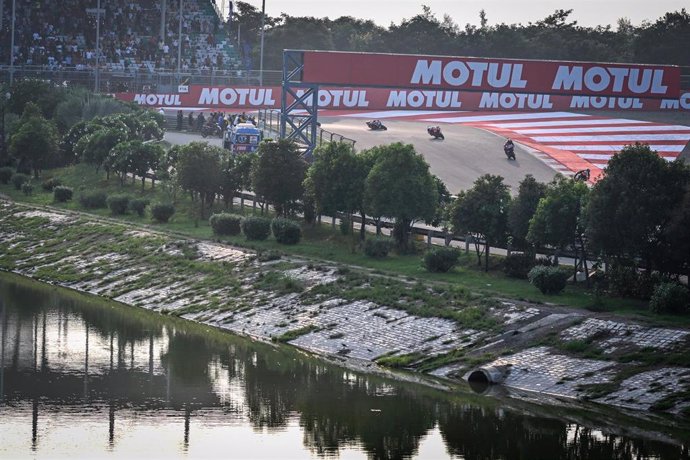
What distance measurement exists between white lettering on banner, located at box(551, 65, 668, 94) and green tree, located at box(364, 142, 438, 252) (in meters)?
17.6

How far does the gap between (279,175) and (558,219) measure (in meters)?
17.4

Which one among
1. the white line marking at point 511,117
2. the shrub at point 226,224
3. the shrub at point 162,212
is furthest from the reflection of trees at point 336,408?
the white line marking at point 511,117

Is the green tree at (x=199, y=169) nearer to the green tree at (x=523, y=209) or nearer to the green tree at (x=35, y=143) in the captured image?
the green tree at (x=35, y=143)

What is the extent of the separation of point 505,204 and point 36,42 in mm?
69782

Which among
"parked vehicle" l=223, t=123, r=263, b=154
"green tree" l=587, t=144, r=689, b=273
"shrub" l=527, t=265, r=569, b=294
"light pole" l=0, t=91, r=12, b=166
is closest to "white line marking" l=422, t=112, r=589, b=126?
"parked vehicle" l=223, t=123, r=263, b=154

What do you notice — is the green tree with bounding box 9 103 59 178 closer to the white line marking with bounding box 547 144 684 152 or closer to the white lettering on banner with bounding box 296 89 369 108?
the white lettering on banner with bounding box 296 89 369 108

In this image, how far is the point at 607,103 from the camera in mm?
86750

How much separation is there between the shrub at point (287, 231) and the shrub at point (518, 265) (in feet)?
38.8

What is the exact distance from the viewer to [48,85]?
10362cm

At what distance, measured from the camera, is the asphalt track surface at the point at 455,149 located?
3194 inches

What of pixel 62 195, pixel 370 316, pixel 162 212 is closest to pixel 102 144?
pixel 62 195

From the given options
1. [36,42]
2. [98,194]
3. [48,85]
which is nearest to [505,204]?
[98,194]

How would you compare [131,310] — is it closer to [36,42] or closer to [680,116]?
[680,116]

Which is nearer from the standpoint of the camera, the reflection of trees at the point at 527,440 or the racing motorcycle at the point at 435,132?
the reflection of trees at the point at 527,440
